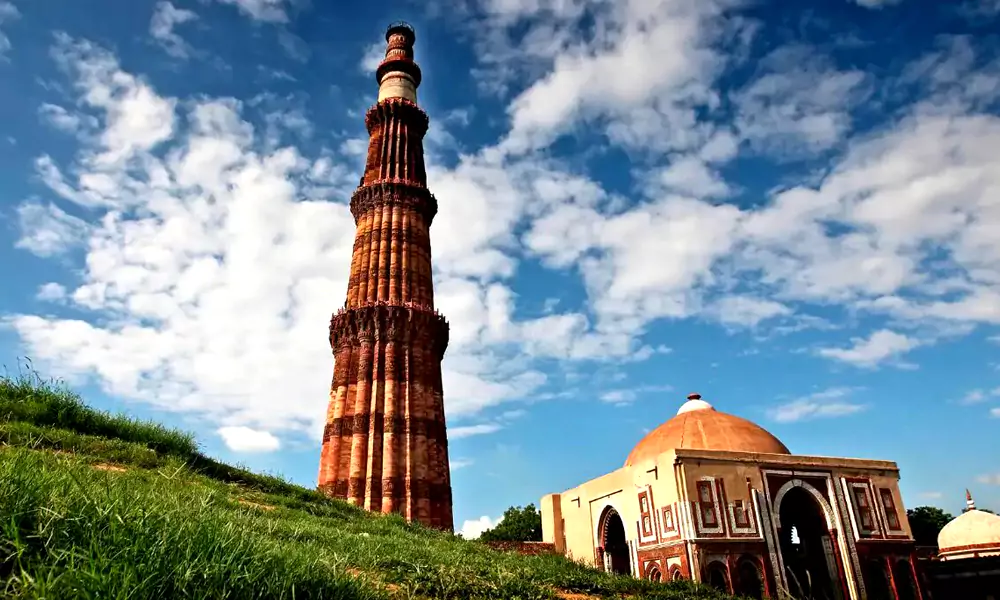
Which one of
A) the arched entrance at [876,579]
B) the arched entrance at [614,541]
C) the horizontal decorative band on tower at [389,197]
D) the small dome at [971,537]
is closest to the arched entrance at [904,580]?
the arched entrance at [876,579]

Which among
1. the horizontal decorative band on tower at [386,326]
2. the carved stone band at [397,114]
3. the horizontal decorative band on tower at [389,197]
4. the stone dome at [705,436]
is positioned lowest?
the stone dome at [705,436]

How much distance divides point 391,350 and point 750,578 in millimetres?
15065

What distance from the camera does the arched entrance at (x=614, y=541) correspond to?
22.1m

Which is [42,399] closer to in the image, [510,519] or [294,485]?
[294,485]

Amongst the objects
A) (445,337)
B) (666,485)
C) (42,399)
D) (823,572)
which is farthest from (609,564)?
(42,399)

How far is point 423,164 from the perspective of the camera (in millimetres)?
31188

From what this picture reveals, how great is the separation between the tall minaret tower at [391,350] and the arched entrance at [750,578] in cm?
1046

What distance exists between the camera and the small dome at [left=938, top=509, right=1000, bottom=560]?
83.1 feet

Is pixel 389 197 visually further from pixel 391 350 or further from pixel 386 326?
pixel 391 350

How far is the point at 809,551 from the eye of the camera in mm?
21422

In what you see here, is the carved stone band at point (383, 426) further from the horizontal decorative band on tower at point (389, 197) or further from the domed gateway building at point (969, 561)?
the domed gateway building at point (969, 561)

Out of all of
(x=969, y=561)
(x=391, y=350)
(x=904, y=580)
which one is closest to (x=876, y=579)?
(x=904, y=580)

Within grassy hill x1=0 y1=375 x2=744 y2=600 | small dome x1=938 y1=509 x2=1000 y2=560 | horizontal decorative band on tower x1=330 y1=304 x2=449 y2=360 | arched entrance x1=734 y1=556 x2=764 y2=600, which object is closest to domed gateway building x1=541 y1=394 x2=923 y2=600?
arched entrance x1=734 y1=556 x2=764 y2=600

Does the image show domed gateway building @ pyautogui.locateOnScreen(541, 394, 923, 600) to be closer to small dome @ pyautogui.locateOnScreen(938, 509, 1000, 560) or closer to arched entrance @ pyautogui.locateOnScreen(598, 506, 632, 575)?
arched entrance @ pyautogui.locateOnScreen(598, 506, 632, 575)
